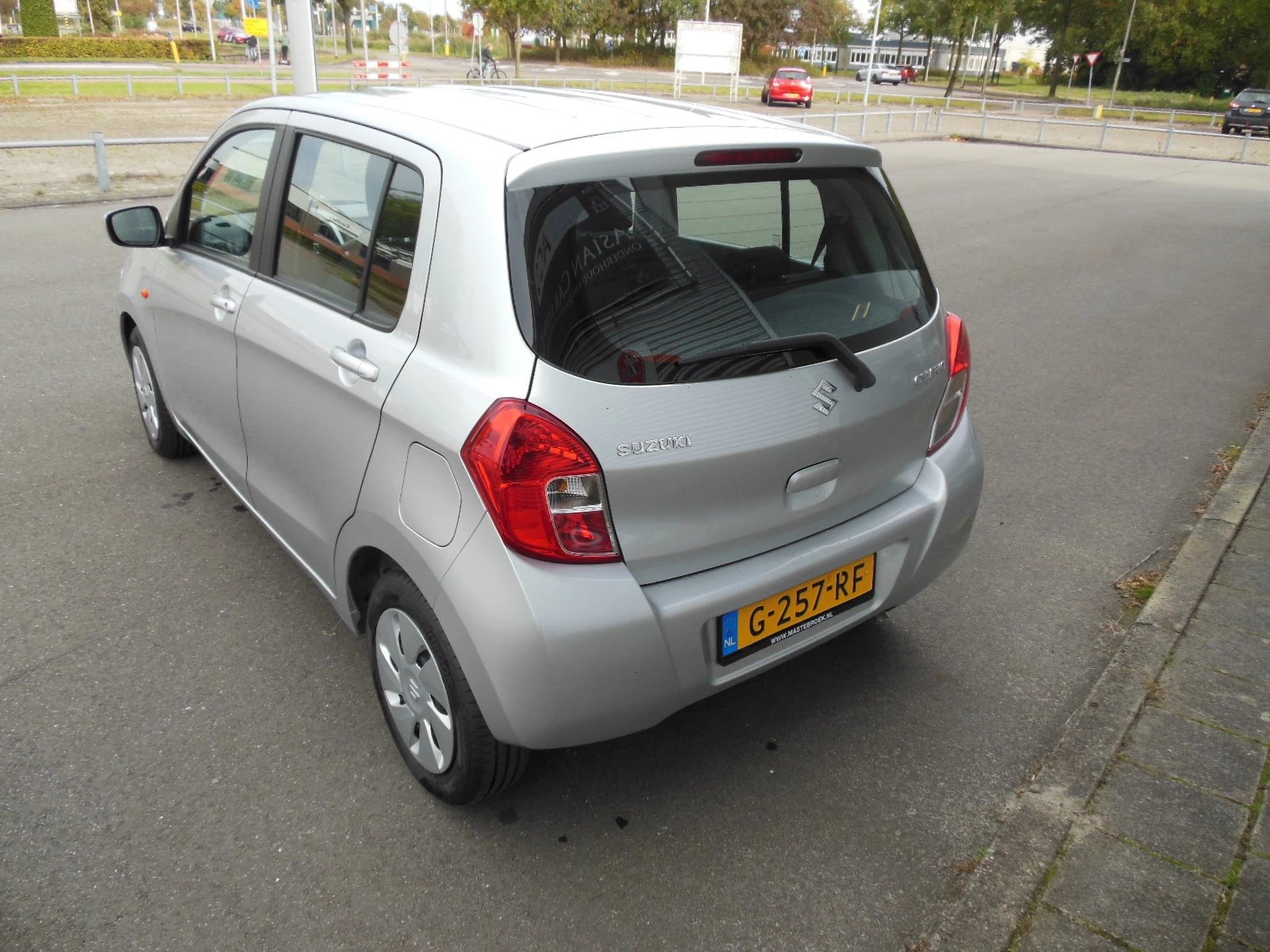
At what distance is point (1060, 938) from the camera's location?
221 cm

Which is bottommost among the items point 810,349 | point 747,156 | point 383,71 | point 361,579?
point 361,579

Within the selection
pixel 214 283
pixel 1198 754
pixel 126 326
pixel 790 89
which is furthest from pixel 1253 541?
pixel 790 89

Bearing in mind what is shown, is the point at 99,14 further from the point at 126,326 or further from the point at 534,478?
the point at 534,478

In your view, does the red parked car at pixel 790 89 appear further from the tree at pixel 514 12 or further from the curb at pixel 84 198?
the curb at pixel 84 198

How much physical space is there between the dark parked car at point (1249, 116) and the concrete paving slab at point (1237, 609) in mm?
37329

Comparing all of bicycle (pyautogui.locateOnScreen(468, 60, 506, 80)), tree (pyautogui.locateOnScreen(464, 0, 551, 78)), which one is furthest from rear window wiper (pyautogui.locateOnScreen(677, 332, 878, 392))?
tree (pyautogui.locateOnScreen(464, 0, 551, 78))

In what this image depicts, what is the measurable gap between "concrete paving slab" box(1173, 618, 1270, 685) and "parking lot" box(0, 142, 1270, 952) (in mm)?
252

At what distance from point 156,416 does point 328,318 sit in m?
2.19

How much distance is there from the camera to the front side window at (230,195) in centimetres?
329

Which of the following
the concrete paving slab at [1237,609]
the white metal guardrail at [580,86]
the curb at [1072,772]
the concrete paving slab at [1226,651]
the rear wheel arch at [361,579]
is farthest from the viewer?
the white metal guardrail at [580,86]

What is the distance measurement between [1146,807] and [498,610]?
1.78 meters

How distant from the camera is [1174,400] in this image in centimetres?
623

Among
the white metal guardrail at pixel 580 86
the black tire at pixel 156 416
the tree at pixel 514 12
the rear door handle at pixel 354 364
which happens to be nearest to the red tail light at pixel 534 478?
the rear door handle at pixel 354 364

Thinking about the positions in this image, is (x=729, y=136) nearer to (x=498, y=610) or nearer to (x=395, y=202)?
(x=395, y=202)
